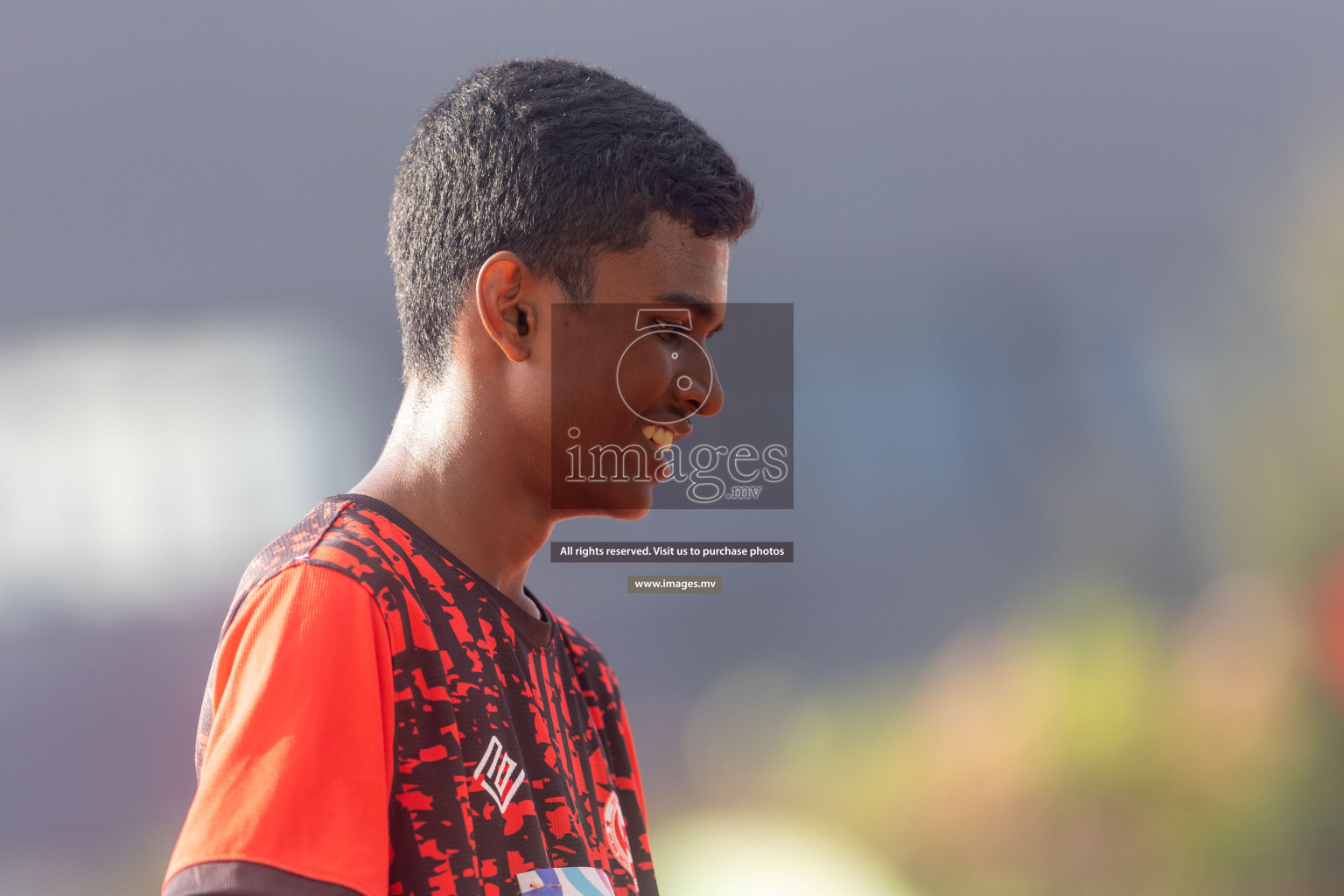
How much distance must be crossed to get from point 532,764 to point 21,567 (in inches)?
40.9

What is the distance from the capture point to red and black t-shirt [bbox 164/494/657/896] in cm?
48

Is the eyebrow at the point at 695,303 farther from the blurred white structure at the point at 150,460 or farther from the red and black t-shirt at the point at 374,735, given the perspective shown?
the blurred white structure at the point at 150,460

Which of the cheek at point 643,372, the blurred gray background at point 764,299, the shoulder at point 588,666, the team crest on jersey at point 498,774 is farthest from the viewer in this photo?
the blurred gray background at point 764,299

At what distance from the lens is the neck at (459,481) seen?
680 millimetres

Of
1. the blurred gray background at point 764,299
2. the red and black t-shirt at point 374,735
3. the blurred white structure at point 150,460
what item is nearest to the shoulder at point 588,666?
the red and black t-shirt at point 374,735

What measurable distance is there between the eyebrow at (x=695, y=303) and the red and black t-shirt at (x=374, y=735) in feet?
0.76

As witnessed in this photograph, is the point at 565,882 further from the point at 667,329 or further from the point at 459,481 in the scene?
the point at 667,329

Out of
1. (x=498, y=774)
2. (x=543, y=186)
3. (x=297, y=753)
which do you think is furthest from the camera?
(x=543, y=186)

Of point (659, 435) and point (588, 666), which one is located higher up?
point (659, 435)

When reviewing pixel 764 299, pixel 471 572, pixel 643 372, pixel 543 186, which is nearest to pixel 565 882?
pixel 471 572

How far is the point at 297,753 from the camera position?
49 cm

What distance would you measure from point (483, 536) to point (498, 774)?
0.17 metres

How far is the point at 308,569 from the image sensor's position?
0.56m

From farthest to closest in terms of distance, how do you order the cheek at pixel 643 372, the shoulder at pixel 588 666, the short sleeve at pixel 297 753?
1. the shoulder at pixel 588 666
2. the cheek at pixel 643 372
3. the short sleeve at pixel 297 753
